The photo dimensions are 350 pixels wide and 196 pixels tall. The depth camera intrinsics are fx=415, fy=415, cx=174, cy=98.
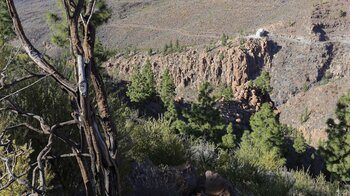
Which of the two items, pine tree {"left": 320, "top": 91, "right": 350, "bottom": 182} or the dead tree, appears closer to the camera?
the dead tree

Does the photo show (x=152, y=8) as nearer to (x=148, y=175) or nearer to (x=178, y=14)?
(x=178, y=14)

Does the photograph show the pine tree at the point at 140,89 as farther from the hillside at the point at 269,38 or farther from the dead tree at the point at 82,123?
the dead tree at the point at 82,123

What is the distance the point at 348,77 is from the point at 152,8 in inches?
2183

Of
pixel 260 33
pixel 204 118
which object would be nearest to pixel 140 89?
pixel 204 118

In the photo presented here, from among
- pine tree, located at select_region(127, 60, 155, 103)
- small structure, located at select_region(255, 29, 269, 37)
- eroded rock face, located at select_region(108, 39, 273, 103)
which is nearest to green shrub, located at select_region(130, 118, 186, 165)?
pine tree, located at select_region(127, 60, 155, 103)

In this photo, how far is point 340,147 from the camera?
78.1 feet

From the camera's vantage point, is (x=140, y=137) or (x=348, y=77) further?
(x=348, y=77)

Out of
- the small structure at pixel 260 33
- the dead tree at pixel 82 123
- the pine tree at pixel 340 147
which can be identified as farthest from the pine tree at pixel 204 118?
the small structure at pixel 260 33

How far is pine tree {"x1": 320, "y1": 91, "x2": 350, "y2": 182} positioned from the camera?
74.6 feet

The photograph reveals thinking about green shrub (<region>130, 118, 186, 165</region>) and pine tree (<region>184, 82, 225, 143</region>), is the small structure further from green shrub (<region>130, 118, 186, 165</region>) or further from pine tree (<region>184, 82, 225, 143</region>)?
green shrub (<region>130, 118, 186, 165</region>)

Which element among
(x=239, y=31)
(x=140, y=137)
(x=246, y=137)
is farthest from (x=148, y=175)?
(x=239, y=31)

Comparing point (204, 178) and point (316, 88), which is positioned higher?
point (204, 178)

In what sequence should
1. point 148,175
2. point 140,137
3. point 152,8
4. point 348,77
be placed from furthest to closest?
1. point 152,8
2. point 348,77
3. point 140,137
4. point 148,175

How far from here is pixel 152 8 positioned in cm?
11050
